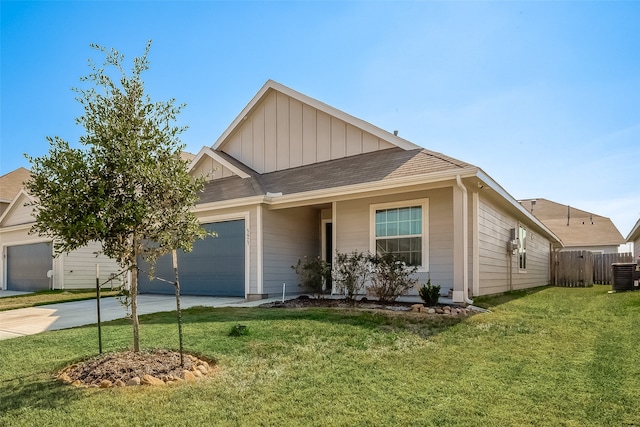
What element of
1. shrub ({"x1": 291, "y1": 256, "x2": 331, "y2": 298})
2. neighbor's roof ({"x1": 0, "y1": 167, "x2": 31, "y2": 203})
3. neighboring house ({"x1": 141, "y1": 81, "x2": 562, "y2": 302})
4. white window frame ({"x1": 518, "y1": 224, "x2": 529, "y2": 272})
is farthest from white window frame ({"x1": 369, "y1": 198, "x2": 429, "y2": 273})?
neighbor's roof ({"x1": 0, "y1": 167, "x2": 31, "y2": 203})

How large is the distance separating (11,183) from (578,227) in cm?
3571

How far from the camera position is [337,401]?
3.58 metres

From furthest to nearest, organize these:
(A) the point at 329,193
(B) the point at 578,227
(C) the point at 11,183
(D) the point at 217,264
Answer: (B) the point at 578,227 → (C) the point at 11,183 → (D) the point at 217,264 → (A) the point at 329,193

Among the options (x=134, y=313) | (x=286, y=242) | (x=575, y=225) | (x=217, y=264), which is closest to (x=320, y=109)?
(x=286, y=242)

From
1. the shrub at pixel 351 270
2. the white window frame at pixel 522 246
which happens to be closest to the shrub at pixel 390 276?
the shrub at pixel 351 270

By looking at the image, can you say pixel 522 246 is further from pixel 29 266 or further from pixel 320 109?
pixel 29 266

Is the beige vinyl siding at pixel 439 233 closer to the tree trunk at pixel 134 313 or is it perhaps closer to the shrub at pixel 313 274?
the shrub at pixel 313 274

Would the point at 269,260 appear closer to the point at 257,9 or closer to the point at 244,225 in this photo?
the point at 244,225

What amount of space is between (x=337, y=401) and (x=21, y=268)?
2110cm

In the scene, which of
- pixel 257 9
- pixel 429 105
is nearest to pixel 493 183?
pixel 429 105

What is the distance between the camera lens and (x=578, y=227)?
96.5 feet

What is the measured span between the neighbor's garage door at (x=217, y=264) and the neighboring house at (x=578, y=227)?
67.3ft

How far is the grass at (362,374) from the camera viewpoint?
331 cm

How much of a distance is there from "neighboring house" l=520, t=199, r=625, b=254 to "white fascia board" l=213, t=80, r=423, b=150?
59.5ft
